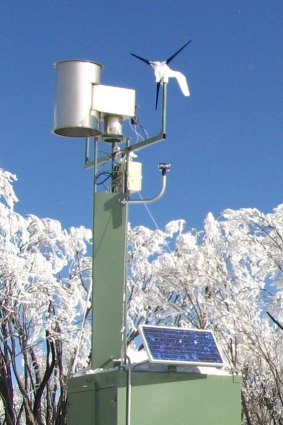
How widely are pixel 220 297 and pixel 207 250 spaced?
1174 millimetres

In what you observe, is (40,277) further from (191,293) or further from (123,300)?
(123,300)

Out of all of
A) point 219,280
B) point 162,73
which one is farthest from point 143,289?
point 162,73

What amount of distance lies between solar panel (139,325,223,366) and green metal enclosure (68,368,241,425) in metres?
0.12

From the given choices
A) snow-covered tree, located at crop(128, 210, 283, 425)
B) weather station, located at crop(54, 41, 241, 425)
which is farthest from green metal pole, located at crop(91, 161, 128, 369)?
snow-covered tree, located at crop(128, 210, 283, 425)

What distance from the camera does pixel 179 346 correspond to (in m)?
7.39

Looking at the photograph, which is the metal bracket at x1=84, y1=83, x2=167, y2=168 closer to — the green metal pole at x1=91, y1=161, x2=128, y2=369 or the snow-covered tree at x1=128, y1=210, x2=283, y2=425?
the green metal pole at x1=91, y1=161, x2=128, y2=369

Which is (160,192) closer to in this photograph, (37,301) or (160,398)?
(160,398)

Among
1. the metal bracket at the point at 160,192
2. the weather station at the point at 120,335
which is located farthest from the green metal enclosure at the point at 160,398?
the metal bracket at the point at 160,192

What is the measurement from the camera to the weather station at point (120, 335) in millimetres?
7129

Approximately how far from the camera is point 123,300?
7.71 metres

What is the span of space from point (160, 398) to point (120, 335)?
2.43 feet

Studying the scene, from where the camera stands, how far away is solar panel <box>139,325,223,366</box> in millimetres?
7172

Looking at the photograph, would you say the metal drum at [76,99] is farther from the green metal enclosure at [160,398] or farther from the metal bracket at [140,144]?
the green metal enclosure at [160,398]

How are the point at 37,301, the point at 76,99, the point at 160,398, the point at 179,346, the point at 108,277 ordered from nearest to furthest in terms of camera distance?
1. the point at 160,398
2. the point at 179,346
3. the point at 108,277
4. the point at 76,99
5. the point at 37,301
